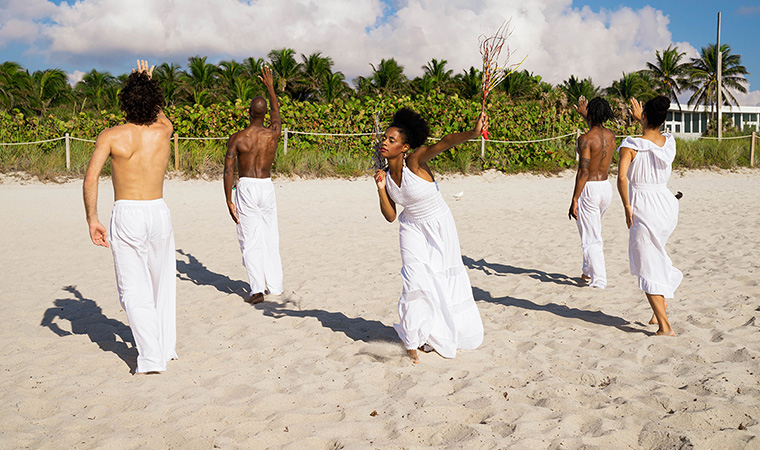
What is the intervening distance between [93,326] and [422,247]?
125 inches

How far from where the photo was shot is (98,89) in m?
43.6

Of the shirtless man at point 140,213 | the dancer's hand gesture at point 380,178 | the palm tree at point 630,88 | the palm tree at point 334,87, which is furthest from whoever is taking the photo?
the palm tree at point 630,88

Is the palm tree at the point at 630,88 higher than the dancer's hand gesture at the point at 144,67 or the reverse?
higher

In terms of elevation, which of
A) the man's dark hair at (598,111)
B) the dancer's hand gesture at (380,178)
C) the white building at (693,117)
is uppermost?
the white building at (693,117)

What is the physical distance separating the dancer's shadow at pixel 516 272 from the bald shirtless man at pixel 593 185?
11.9 inches

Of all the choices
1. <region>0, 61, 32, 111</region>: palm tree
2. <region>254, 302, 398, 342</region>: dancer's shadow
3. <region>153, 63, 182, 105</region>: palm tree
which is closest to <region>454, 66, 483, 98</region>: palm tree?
<region>153, 63, 182, 105</region>: palm tree

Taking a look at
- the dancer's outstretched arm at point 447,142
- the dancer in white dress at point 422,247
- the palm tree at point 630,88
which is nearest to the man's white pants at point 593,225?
the dancer in white dress at point 422,247

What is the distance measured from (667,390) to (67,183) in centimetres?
1573

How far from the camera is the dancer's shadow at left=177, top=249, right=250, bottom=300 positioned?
21.9ft

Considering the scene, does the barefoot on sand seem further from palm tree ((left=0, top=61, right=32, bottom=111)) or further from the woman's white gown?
palm tree ((left=0, top=61, right=32, bottom=111))

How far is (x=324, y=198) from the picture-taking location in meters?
14.2

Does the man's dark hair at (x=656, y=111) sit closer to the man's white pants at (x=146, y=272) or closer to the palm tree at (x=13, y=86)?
the man's white pants at (x=146, y=272)

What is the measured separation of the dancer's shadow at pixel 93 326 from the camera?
458 centimetres

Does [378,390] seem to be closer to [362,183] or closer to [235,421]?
[235,421]
